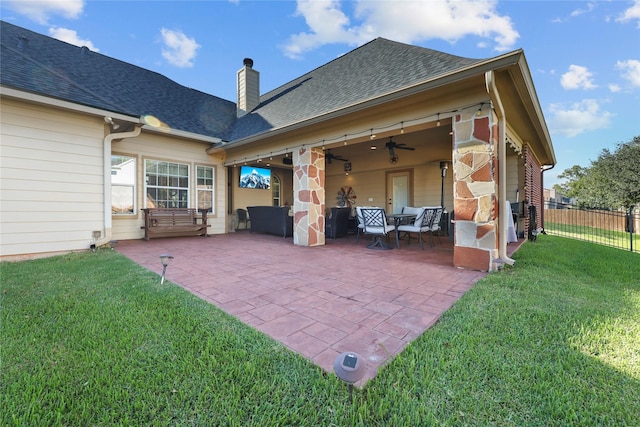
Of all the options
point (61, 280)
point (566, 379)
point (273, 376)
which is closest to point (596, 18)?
point (566, 379)

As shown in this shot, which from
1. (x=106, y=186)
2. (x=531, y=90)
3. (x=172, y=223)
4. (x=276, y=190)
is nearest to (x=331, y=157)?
(x=276, y=190)

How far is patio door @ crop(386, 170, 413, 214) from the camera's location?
9422mm

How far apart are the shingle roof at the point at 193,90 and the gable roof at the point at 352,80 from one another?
0.10ft

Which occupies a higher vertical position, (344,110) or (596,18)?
(596,18)

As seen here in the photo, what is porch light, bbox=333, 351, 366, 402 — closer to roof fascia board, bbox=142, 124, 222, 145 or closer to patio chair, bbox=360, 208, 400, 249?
patio chair, bbox=360, 208, 400, 249

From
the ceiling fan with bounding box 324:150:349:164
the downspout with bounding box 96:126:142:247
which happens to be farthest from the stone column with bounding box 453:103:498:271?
the downspout with bounding box 96:126:142:247

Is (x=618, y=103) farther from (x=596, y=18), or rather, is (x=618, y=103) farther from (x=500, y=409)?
(x=500, y=409)

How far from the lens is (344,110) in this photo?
15.8 ft

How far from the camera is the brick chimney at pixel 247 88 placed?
9938mm

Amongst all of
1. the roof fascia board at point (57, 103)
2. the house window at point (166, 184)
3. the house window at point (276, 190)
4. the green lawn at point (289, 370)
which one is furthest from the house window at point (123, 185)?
the house window at point (276, 190)

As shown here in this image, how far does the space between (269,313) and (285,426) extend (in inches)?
46.3

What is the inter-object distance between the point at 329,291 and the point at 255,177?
7.56m

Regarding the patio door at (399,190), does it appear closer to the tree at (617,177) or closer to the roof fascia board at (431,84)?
the roof fascia board at (431,84)

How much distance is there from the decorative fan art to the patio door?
1584 millimetres
